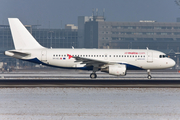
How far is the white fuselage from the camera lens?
41.9m

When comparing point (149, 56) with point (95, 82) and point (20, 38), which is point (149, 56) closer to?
point (95, 82)

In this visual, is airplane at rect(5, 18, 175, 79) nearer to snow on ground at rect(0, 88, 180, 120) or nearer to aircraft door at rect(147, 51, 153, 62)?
aircraft door at rect(147, 51, 153, 62)

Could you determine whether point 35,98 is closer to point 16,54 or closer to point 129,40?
point 16,54

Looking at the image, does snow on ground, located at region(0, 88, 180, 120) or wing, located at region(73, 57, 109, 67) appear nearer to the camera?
snow on ground, located at region(0, 88, 180, 120)

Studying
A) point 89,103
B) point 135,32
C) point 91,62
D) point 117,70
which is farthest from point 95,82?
point 135,32

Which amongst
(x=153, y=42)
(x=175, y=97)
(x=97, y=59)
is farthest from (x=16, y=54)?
(x=153, y=42)

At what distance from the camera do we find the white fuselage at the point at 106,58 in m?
41.9

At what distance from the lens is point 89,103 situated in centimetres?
2161

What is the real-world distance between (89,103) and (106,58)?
67.9 ft

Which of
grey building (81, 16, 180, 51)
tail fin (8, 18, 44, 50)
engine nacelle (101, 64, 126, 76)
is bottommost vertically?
engine nacelle (101, 64, 126, 76)

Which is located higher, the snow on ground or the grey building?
the grey building

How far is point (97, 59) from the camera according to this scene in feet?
138

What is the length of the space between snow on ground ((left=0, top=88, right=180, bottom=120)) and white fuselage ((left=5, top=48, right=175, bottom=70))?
13.2 meters

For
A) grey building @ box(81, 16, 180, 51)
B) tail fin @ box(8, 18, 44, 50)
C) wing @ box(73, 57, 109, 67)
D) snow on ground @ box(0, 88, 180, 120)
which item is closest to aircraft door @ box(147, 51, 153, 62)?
wing @ box(73, 57, 109, 67)
